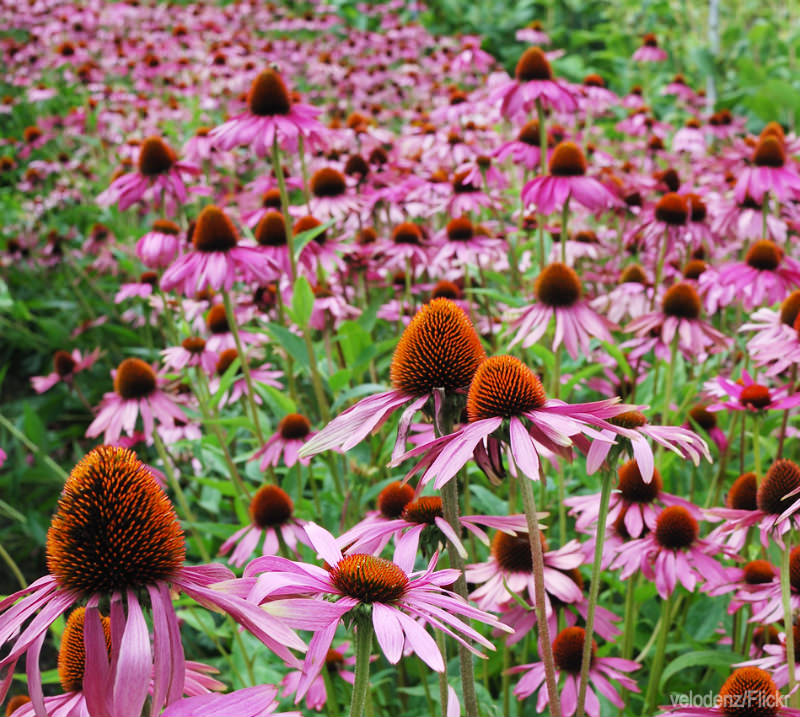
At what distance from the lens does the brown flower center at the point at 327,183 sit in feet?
9.39

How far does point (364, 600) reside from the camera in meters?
0.78

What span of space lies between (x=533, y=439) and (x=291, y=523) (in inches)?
37.2

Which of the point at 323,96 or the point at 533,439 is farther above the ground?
the point at 533,439

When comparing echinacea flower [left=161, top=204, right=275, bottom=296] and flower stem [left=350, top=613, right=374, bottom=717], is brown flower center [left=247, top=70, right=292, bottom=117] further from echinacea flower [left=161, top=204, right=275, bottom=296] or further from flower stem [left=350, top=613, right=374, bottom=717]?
flower stem [left=350, top=613, right=374, bottom=717]

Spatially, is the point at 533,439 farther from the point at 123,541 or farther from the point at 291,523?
the point at 291,523

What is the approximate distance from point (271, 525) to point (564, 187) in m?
1.20

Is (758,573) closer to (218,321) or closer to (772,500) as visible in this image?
(772,500)

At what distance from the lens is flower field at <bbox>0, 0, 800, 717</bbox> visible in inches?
30.9

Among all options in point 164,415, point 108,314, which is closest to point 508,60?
point 108,314

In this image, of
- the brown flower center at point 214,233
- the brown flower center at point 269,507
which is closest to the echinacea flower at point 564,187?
the brown flower center at point 214,233

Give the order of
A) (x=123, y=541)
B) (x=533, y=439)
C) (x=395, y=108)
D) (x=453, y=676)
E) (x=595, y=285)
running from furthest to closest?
1. (x=395, y=108)
2. (x=595, y=285)
3. (x=453, y=676)
4. (x=533, y=439)
5. (x=123, y=541)

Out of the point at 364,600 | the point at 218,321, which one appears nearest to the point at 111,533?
the point at 364,600

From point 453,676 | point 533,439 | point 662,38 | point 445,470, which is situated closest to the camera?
point 445,470

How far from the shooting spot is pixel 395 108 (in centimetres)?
665
